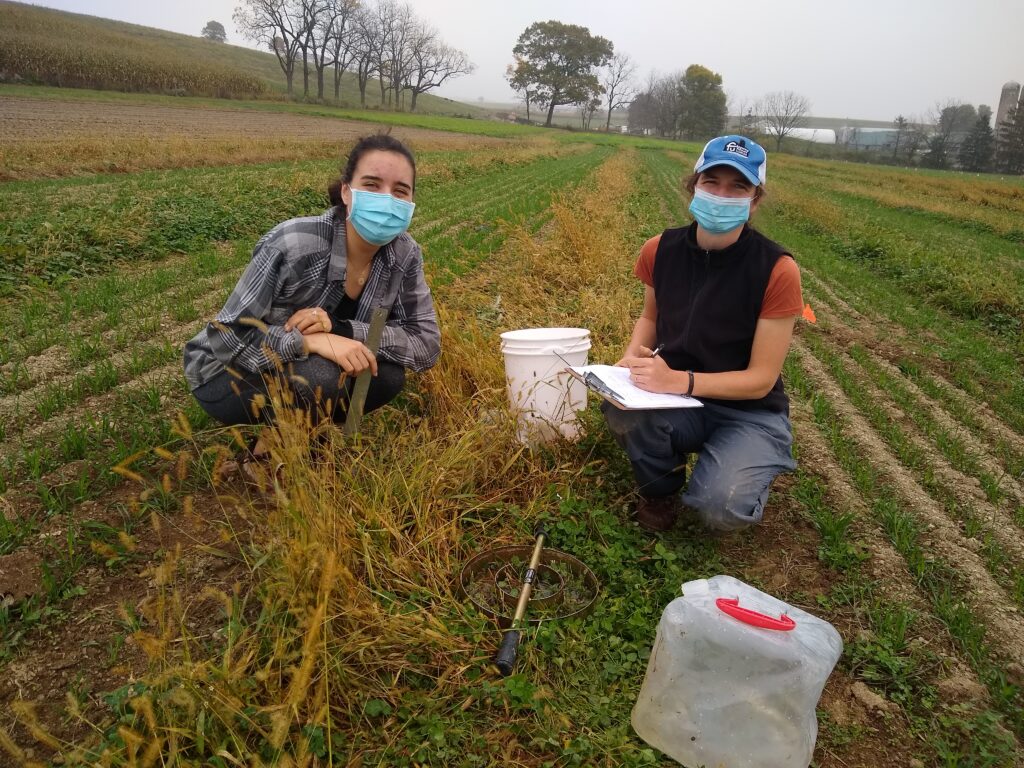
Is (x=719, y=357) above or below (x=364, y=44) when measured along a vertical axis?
below

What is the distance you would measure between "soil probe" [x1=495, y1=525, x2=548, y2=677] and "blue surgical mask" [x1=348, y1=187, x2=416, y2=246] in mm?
1533

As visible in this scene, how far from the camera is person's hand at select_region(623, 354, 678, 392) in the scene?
8.62 ft

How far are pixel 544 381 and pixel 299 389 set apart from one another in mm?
1219

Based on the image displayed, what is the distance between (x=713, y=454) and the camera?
267cm

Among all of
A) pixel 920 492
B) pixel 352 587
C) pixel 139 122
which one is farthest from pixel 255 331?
pixel 139 122

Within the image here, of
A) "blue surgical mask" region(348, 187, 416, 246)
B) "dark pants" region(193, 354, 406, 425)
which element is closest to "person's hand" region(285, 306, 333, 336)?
"dark pants" region(193, 354, 406, 425)

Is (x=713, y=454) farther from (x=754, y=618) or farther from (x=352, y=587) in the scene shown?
(x=352, y=587)

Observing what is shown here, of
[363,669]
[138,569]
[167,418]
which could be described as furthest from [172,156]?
[363,669]

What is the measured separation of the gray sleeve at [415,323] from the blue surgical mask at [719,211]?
135cm

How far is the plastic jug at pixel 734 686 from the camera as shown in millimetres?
1742

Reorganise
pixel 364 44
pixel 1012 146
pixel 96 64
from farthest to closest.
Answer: pixel 364 44
pixel 1012 146
pixel 96 64

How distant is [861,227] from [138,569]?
49.8ft

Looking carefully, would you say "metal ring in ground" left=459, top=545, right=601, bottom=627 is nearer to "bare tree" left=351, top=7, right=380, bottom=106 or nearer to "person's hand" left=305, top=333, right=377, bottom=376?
"person's hand" left=305, top=333, right=377, bottom=376

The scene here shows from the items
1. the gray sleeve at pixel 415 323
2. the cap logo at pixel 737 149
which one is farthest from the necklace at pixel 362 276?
the cap logo at pixel 737 149
